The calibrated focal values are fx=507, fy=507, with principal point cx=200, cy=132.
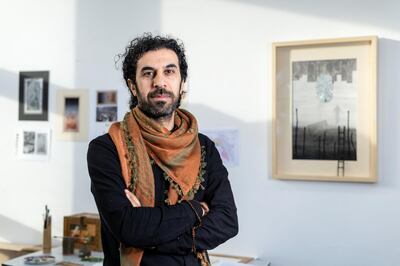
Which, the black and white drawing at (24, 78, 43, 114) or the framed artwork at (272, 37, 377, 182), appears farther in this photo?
the black and white drawing at (24, 78, 43, 114)

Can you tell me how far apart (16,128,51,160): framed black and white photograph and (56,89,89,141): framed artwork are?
0.10 metres

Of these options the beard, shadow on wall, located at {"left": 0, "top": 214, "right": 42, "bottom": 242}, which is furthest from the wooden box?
the beard

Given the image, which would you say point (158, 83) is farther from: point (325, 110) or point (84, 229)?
point (84, 229)

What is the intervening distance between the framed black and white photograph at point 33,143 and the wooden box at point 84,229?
53cm

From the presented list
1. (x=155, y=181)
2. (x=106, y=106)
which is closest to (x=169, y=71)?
(x=155, y=181)

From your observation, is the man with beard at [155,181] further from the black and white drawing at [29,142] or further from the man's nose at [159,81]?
the black and white drawing at [29,142]

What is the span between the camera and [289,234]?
102 inches

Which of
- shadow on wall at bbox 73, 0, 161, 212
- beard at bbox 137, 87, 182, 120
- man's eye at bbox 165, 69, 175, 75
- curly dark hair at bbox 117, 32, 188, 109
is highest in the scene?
shadow on wall at bbox 73, 0, 161, 212

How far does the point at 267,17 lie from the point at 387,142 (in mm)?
877

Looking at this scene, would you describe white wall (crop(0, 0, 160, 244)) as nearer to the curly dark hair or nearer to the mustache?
the curly dark hair

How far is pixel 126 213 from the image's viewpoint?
53.4 inches

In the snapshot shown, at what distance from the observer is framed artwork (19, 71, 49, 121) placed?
3.15 metres

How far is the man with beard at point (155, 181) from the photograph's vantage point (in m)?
1.36

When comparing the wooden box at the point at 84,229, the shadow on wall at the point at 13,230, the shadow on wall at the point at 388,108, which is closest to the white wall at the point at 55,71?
the shadow on wall at the point at 13,230
